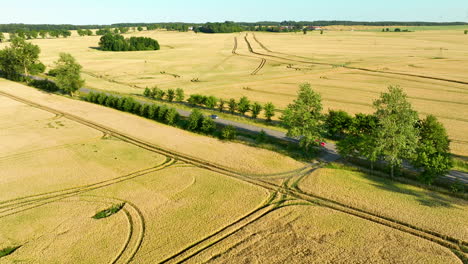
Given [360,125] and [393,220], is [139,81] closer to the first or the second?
[360,125]

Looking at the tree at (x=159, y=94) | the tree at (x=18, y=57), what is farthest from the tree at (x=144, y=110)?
the tree at (x=18, y=57)

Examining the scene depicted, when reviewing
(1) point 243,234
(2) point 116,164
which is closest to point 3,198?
(2) point 116,164

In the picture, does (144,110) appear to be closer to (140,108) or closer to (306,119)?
(140,108)

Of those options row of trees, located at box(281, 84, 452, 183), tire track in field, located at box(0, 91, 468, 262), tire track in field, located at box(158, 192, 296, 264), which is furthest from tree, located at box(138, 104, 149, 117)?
tire track in field, located at box(158, 192, 296, 264)

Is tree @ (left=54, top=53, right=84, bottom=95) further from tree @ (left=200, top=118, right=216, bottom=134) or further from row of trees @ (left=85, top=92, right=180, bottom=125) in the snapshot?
tree @ (left=200, top=118, right=216, bottom=134)

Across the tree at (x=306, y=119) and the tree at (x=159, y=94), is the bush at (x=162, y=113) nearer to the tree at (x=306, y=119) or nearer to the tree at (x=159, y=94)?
the tree at (x=159, y=94)
